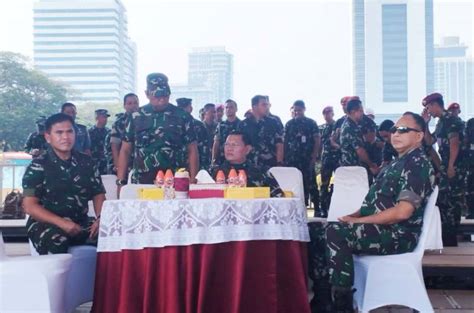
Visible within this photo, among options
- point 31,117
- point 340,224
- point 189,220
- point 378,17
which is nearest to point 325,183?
point 340,224

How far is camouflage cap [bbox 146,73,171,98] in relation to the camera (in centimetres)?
427

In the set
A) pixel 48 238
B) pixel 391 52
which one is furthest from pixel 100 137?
pixel 391 52

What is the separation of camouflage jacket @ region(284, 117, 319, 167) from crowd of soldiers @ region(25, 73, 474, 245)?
0.04 feet

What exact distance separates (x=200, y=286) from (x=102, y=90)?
40020mm

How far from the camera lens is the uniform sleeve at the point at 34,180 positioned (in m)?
3.35

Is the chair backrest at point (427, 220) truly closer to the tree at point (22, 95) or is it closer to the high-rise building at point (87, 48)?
the tree at point (22, 95)

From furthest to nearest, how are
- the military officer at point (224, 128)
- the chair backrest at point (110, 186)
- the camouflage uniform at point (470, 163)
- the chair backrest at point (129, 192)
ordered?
the camouflage uniform at point (470, 163) < the military officer at point (224, 128) < the chair backrest at point (110, 186) < the chair backrest at point (129, 192)

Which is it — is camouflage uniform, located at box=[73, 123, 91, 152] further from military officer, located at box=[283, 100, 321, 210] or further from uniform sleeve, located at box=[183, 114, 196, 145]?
uniform sleeve, located at box=[183, 114, 196, 145]

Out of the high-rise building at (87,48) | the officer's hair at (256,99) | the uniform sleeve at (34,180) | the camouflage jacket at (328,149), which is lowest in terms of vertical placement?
the uniform sleeve at (34,180)

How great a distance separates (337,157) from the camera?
774cm

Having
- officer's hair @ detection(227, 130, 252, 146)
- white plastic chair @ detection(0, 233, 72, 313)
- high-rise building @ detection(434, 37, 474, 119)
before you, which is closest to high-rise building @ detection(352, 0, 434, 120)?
high-rise building @ detection(434, 37, 474, 119)

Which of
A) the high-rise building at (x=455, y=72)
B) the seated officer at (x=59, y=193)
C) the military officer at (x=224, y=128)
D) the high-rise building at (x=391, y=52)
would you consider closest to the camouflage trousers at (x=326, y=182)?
the military officer at (x=224, y=128)

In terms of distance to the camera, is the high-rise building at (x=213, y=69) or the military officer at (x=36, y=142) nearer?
the military officer at (x=36, y=142)

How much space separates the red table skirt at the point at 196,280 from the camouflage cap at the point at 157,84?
1.61 metres
